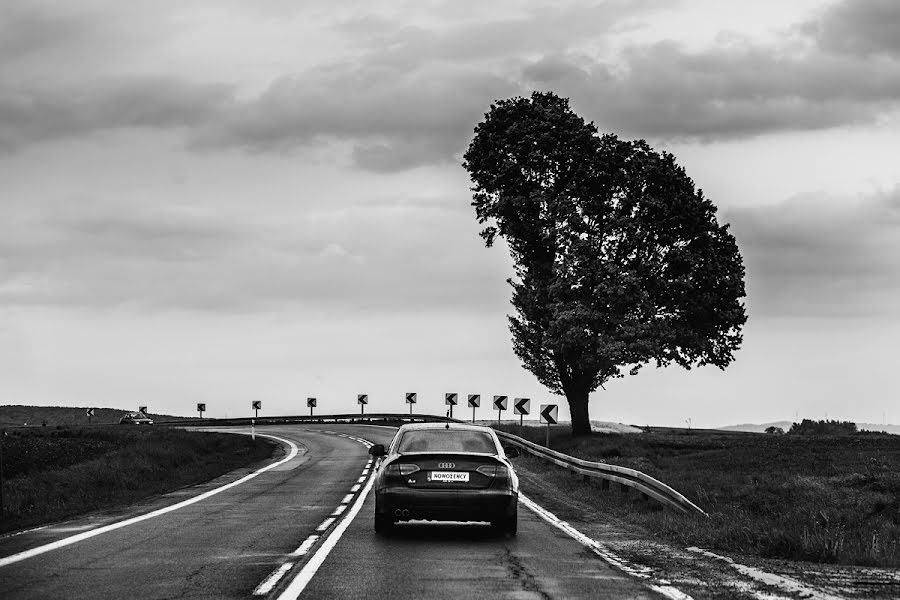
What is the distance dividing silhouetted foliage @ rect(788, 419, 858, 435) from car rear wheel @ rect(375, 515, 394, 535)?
46.6m

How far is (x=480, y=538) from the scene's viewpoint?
1566 centimetres

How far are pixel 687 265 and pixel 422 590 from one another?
33.3m

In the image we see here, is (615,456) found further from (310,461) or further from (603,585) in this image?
(603,585)

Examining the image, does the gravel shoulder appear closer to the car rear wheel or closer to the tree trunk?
the car rear wheel

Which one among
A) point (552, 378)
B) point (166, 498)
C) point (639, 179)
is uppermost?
point (639, 179)

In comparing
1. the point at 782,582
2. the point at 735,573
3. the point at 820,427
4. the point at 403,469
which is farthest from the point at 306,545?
the point at 820,427

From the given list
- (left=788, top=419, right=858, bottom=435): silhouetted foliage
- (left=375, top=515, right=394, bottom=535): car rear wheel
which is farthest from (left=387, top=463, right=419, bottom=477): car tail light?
(left=788, top=419, right=858, bottom=435): silhouetted foliage

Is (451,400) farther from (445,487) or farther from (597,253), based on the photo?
(445,487)

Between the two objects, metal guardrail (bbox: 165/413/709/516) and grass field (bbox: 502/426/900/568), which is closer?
grass field (bbox: 502/426/900/568)

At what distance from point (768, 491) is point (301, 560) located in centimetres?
1457

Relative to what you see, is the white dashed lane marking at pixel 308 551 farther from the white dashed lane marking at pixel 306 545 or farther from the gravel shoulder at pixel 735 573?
the gravel shoulder at pixel 735 573

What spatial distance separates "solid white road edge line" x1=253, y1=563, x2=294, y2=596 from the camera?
10164mm

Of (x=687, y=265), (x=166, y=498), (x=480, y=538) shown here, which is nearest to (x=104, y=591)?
(x=480, y=538)

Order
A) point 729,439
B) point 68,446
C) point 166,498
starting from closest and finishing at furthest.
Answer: point 166,498
point 68,446
point 729,439
